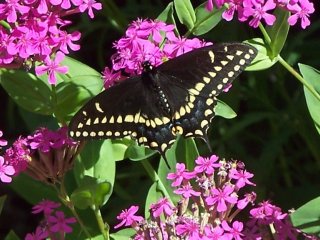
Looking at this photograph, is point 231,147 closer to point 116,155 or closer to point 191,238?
point 116,155

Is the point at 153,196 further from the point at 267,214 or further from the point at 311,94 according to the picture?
the point at 311,94

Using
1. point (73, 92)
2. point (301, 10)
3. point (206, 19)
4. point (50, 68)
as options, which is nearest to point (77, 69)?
point (73, 92)

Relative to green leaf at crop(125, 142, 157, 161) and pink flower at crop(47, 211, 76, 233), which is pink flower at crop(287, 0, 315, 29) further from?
pink flower at crop(47, 211, 76, 233)

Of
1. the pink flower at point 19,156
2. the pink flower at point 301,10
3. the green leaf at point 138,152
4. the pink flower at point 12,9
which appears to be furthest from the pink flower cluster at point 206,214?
the pink flower at point 12,9

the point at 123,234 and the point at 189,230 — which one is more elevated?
the point at 189,230

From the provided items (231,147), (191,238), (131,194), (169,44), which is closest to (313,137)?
(231,147)
